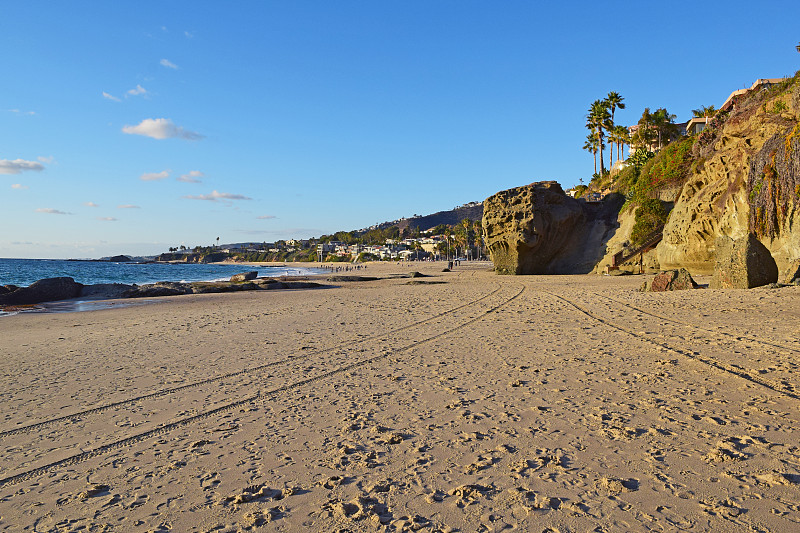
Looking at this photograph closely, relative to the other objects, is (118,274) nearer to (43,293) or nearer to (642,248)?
(43,293)

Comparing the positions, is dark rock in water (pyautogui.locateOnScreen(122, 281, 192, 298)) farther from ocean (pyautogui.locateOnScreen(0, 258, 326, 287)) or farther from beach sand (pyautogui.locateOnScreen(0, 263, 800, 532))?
ocean (pyautogui.locateOnScreen(0, 258, 326, 287))

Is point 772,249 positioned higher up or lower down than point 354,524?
higher up

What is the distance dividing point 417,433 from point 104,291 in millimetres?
26772

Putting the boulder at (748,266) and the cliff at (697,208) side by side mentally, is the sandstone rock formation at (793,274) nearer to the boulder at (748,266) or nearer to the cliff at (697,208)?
the cliff at (697,208)

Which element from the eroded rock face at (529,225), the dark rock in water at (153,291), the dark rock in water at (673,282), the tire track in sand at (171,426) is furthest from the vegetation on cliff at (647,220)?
the dark rock in water at (153,291)

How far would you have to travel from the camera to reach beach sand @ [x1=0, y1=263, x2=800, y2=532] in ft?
9.76

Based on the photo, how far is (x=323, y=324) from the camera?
1159 cm

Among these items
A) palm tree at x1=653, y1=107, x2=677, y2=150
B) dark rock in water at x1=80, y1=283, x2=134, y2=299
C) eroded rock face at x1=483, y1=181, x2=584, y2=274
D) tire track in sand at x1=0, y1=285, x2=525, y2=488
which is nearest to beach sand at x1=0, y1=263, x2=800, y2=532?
tire track in sand at x1=0, y1=285, x2=525, y2=488

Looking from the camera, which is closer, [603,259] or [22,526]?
[22,526]

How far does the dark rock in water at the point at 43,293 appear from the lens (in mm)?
22484

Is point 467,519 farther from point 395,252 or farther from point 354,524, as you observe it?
point 395,252

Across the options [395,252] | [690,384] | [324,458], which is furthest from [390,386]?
[395,252]

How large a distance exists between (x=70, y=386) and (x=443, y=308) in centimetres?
958

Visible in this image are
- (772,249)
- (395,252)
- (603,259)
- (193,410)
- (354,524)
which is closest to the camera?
(354,524)
